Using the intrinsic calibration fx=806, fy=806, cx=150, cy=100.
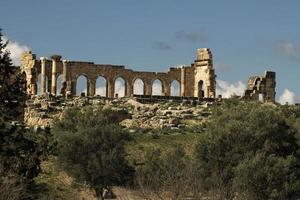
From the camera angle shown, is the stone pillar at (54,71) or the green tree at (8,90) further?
the stone pillar at (54,71)

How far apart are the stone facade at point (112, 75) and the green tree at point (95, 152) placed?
2084 centimetres

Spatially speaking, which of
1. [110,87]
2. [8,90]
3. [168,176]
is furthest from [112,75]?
[8,90]

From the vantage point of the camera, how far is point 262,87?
7275 cm

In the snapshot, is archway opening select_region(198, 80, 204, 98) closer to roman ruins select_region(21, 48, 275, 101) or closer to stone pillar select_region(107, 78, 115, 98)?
roman ruins select_region(21, 48, 275, 101)

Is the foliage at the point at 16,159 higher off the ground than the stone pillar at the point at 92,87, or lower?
lower

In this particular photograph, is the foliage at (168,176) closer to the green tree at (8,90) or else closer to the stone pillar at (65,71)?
the green tree at (8,90)

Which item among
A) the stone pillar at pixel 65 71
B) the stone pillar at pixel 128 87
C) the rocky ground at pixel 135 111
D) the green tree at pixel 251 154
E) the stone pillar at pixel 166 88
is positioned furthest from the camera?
the stone pillar at pixel 166 88

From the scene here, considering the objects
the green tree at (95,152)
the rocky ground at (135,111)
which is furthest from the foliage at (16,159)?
the rocky ground at (135,111)

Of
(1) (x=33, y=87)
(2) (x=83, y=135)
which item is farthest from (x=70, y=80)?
(2) (x=83, y=135)

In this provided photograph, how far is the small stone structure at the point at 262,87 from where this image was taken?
7212 cm

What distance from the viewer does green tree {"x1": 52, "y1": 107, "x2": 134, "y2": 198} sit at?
43.6 meters

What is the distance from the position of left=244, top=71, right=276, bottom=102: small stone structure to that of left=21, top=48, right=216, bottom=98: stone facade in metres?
3.50

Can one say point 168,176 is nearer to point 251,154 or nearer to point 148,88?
point 251,154

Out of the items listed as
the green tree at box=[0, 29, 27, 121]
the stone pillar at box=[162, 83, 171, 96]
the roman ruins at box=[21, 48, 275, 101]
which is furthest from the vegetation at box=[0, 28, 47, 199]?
the stone pillar at box=[162, 83, 171, 96]
